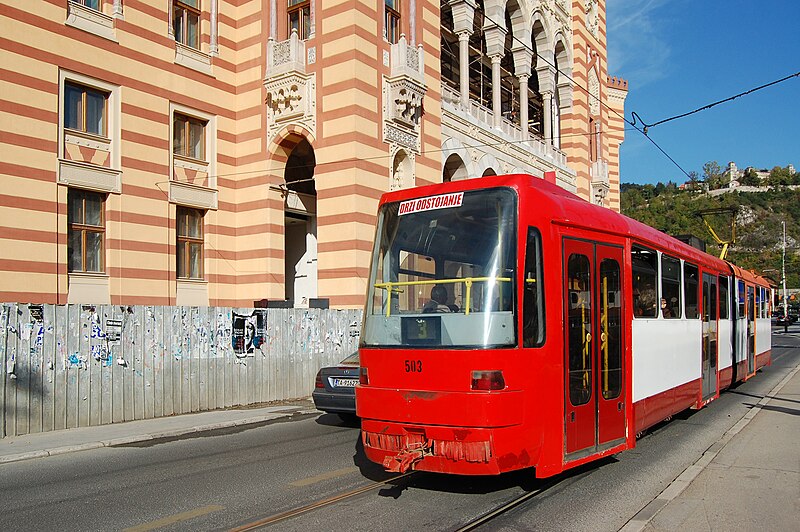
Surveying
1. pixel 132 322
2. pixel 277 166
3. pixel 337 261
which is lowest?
pixel 132 322

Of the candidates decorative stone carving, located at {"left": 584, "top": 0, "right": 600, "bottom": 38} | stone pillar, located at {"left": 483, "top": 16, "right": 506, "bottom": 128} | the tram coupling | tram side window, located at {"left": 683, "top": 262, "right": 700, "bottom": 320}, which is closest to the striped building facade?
stone pillar, located at {"left": 483, "top": 16, "right": 506, "bottom": 128}

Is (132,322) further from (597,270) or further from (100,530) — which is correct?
(597,270)

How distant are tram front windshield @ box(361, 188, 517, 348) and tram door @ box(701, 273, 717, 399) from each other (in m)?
7.31

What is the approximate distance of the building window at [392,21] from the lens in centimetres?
2195

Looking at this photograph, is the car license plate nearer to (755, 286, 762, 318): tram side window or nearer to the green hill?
(755, 286, 762, 318): tram side window

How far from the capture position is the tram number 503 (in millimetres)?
6992

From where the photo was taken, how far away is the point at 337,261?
2027cm

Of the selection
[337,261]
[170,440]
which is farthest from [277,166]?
[170,440]

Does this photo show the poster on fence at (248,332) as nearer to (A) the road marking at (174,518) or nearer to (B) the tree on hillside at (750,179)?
(A) the road marking at (174,518)

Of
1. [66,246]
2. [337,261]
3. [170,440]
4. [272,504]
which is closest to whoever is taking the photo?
[272,504]

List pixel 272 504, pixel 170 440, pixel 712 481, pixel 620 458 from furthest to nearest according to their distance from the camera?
pixel 170 440 < pixel 620 458 < pixel 712 481 < pixel 272 504

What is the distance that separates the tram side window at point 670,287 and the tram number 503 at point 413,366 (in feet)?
15.5

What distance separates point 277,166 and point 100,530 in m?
16.6

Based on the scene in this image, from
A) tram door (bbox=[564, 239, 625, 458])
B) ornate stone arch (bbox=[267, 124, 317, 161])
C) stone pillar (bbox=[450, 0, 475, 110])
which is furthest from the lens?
stone pillar (bbox=[450, 0, 475, 110])
